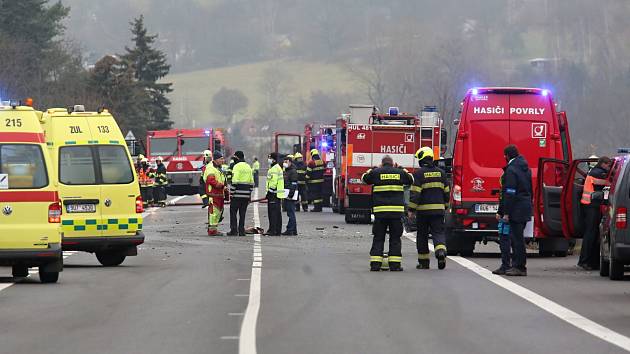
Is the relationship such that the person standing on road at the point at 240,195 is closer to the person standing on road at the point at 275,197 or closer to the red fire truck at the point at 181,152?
the person standing on road at the point at 275,197

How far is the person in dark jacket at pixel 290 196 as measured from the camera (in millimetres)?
29623

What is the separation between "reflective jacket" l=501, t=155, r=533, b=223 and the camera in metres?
19.7

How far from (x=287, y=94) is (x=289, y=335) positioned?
150 meters

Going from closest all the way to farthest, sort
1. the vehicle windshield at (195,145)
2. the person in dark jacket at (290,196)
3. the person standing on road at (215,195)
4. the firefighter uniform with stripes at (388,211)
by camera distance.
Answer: the firefighter uniform with stripes at (388,211) → the person standing on road at (215,195) → the person in dark jacket at (290,196) → the vehicle windshield at (195,145)

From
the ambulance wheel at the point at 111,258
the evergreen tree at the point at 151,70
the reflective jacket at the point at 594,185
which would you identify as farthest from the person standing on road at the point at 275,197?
the evergreen tree at the point at 151,70

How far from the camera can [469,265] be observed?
70.3 feet

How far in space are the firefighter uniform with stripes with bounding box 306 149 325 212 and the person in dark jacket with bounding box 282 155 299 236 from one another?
822 centimetres

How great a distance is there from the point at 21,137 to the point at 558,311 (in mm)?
7345

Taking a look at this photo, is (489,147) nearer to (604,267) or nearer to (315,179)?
(604,267)

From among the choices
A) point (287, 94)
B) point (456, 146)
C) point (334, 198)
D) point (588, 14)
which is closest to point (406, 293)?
point (456, 146)

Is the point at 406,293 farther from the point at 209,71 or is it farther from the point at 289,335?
the point at 209,71

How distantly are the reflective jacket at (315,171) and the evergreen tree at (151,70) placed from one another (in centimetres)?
5769

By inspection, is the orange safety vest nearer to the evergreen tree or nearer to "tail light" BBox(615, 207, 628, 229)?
"tail light" BBox(615, 207, 628, 229)

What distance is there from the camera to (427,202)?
20500mm
